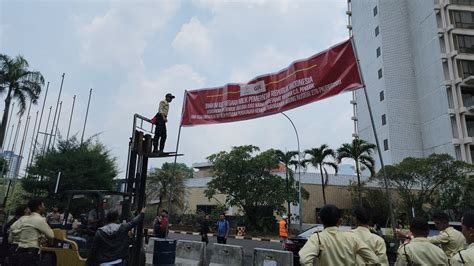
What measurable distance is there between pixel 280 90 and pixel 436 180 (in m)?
22.9

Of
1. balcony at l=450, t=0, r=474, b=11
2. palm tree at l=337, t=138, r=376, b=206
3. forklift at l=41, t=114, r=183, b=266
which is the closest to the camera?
A: forklift at l=41, t=114, r=183, b=266

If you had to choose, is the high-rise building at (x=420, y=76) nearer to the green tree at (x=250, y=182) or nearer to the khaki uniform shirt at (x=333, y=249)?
the green tree at (x=250, y=182)

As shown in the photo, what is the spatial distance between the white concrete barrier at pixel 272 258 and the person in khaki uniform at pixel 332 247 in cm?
418

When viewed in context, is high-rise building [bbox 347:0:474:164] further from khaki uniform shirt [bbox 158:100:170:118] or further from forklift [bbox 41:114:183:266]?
forklift [bbox 41:114:183:266]

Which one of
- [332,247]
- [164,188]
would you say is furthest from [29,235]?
[164,188]

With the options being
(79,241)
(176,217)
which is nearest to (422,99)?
(176,217)

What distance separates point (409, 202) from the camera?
2838cm

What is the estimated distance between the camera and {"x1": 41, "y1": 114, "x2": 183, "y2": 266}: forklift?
23.3ft

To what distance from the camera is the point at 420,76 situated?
40625mm

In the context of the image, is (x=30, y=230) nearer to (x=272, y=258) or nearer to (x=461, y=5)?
(x=272, y=258)

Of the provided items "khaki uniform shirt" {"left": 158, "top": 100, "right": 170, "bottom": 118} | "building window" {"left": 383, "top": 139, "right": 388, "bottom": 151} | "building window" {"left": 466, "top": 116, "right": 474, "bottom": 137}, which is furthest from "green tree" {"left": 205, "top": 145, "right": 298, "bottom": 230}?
"khaki uniform shirt" {"left": 158, "top": 100, "right": 170, "bottom": 118}

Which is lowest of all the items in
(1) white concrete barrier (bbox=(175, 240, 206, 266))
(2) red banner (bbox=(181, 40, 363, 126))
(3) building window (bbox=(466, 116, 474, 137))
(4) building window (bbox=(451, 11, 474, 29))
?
(1) white concrete barrier (bbox=(175, 240, 206, 266))

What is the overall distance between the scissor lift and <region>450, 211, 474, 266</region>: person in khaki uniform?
6.06 metres

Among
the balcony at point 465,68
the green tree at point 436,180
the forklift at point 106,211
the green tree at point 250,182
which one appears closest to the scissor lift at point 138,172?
the forklift at point 106,211
